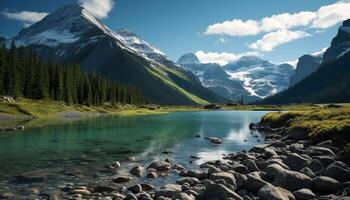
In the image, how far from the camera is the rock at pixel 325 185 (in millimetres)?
25297

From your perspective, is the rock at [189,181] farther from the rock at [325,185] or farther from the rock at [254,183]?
the rock at [325,185]

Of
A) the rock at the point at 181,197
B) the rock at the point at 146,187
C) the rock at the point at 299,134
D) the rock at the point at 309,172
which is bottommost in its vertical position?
the rock at the point at 146,187

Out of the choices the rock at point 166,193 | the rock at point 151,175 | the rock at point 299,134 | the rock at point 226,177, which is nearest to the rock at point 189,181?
the rock at point 226,177

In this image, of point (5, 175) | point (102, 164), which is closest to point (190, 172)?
point (102, 164)

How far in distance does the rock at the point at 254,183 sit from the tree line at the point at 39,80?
370 feet

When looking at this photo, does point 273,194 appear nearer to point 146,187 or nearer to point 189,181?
point 189,181

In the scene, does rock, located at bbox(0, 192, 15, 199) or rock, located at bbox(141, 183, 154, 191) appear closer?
rock, located at bbox(0, 192, 15, 199)

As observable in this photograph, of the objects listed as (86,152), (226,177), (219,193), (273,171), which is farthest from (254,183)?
(86,152)

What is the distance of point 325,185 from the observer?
83.6 feet

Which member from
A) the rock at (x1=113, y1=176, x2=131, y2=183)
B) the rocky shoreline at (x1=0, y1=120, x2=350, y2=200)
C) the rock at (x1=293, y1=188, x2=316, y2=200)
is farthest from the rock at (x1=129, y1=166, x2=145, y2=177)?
the rock at (x1=293, y1=188, x2=316, y2=200)

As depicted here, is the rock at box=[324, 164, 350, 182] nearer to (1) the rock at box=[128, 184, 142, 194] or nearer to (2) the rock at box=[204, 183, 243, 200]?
(2) the rock at box=[204, 183, 243, 200]

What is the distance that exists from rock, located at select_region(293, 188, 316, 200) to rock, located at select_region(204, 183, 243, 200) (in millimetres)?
3711

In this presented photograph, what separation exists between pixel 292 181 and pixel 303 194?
7.81 feet

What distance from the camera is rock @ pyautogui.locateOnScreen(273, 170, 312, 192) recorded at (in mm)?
26000
